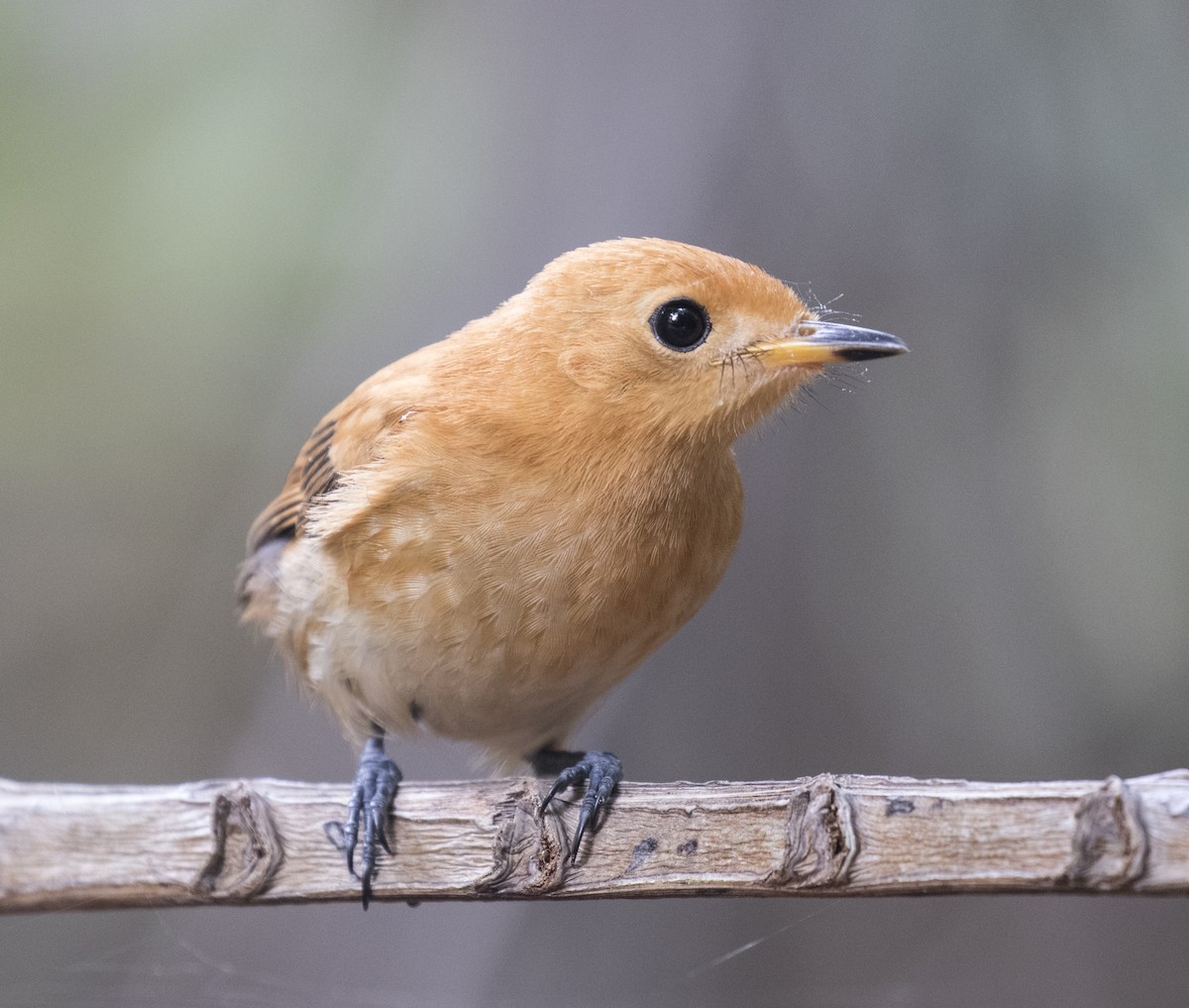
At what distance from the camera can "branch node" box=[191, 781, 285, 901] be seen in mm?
2041

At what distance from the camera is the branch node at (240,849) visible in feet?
6.70

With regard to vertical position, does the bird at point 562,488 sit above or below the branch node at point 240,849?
above

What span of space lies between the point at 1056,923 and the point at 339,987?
1945 mm

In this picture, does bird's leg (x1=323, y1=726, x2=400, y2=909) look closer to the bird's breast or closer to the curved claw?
the bird's breast

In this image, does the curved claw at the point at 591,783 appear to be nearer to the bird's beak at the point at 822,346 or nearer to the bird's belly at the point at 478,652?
the bird's belly at the point at 478,652

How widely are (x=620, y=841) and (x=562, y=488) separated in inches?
26.7

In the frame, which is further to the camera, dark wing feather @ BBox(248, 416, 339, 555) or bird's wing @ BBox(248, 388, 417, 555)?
dark wing feather @ BBox(248, 416, 339, 555)

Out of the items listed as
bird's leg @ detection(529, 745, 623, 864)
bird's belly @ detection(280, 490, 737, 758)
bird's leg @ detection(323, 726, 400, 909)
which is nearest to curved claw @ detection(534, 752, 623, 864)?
bird's leg @ detection(529, 745, 623, 864)

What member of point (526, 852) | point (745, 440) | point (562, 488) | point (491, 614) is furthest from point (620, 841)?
point (745, 440)

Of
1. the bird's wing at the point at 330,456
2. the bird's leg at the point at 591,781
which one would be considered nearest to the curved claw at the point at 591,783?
the bird's leg at the point at 591,781

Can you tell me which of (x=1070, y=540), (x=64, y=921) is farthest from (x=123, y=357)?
(x=1070, y=540)

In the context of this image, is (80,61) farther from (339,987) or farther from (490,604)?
(339,987)

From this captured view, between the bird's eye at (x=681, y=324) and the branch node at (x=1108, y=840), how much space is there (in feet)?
3.48

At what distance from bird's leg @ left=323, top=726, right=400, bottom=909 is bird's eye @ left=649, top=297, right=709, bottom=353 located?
1.09m
